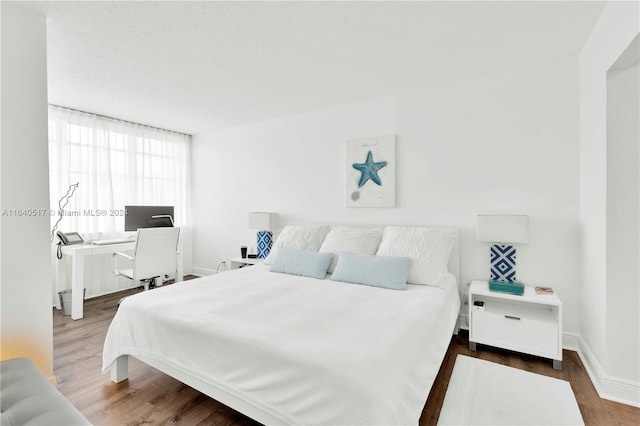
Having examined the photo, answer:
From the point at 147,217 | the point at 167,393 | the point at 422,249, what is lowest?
the point at 167,393

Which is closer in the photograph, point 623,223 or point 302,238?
point 623,223

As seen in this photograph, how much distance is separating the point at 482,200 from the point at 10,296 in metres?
3.71

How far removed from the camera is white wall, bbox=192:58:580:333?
2609 mm

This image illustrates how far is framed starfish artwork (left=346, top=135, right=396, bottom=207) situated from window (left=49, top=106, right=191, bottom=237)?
3.15m

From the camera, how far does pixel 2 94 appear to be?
1879 millimetres

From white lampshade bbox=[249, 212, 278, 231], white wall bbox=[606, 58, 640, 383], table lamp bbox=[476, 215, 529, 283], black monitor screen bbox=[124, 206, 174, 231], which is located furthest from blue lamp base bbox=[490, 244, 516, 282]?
black monitor screen bbox=[124, 206, 174, 231]

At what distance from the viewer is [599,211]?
2.10 meters

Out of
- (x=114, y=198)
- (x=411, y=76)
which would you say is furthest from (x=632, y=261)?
(x=114, y=198)

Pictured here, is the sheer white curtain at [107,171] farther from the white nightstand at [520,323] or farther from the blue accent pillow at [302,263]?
the white nightstand at [520,323]

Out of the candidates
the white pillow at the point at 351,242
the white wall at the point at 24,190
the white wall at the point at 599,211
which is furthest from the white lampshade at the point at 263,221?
the white wall at the point at 599,211

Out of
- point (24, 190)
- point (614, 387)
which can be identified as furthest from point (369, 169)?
point (24, 190)

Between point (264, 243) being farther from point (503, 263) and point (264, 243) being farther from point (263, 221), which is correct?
point (503, 263)

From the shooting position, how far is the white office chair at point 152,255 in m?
3.50

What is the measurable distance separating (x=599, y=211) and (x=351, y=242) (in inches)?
75.1
